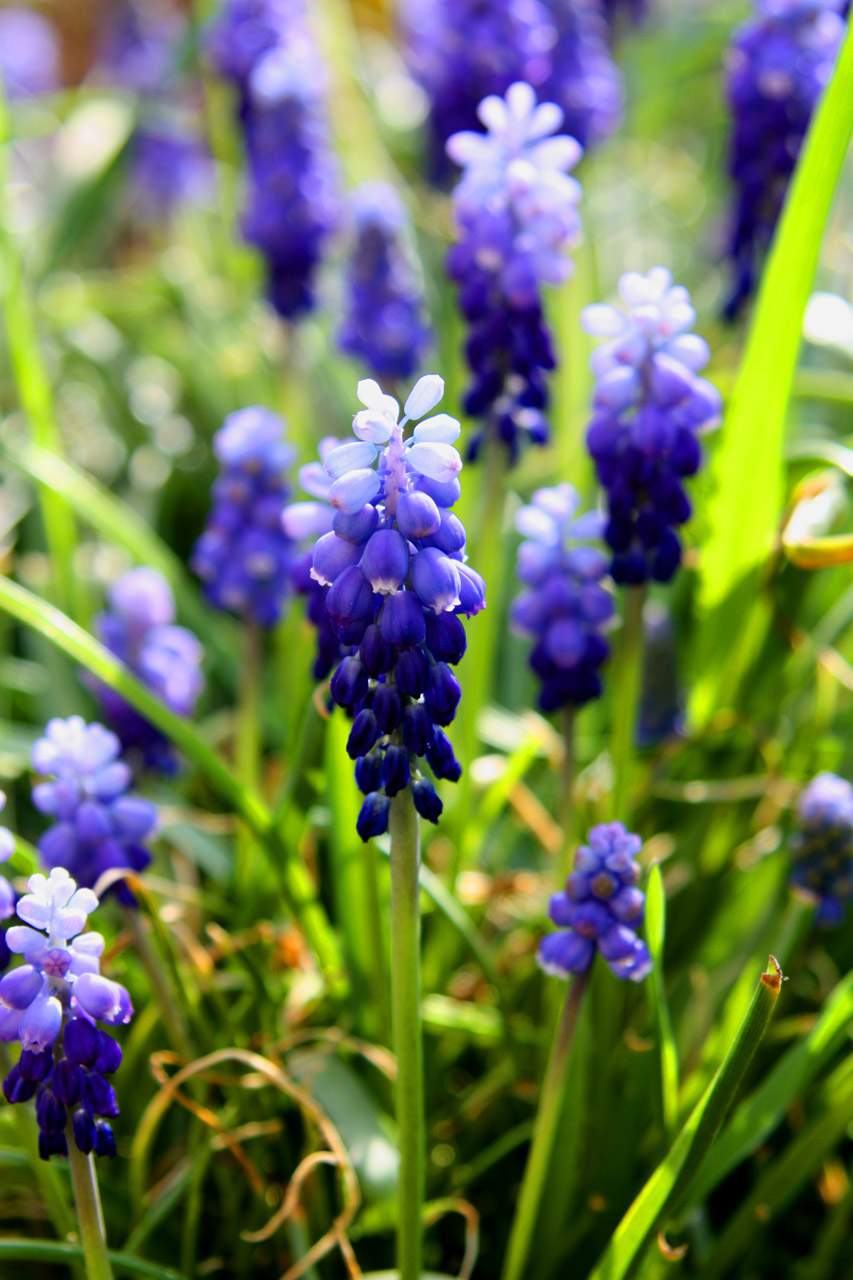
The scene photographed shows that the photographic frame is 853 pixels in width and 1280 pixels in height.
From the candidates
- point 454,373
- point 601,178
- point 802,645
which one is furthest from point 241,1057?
point 601,178

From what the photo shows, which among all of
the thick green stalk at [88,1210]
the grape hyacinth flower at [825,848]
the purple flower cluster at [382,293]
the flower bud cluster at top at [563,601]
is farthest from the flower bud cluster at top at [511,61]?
the thick green stalk at [88,1210]

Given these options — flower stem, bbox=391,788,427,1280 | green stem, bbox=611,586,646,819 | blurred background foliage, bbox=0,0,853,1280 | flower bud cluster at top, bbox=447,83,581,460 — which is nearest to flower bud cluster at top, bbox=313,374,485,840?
flower stem, bbox=391,788,427,1280

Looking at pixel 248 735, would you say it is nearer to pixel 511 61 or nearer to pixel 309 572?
pixel 309 572

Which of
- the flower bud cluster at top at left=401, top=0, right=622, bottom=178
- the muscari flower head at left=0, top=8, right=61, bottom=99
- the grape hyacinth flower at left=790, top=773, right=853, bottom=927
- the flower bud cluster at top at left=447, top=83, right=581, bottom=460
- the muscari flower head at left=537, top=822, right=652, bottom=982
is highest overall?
the muscari flower head at left=0, top=8, right=61, bottom=99

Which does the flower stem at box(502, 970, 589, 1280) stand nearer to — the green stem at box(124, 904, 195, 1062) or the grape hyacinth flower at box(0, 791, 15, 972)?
the green stem at box(124, 904, 195, 1062)

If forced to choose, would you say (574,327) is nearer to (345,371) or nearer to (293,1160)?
(345,371)

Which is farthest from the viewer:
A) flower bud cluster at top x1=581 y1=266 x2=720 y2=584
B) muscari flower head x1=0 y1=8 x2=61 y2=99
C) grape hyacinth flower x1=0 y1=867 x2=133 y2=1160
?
muscari flower head x1=0 y1=8 x2=61 y2=99

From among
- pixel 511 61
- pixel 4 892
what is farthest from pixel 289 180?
pixel 4 892
